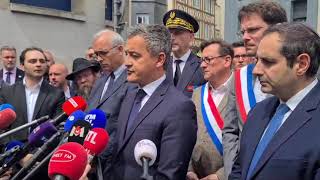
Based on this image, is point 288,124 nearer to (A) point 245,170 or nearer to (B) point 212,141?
(A) point 245,170

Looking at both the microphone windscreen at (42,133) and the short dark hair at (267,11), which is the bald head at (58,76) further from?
the short dark hair at (267,11)

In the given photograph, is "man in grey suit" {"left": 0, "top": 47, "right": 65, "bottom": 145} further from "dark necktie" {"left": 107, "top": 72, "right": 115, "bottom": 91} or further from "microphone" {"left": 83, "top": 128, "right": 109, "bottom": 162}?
"microphone" {"left": 83, "top": 128, "right": 109, "bottom": 162}

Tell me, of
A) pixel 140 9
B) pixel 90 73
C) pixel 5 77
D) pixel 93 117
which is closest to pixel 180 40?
pixel 90 73

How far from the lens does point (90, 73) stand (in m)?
5.75

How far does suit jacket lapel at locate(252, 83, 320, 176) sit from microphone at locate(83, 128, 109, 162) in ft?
2.76

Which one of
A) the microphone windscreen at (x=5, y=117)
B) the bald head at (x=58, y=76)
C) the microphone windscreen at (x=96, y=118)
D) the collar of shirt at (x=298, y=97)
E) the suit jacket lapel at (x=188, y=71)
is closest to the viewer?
the collar of shirt at (x=298, y=97)

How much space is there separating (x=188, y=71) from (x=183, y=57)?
0.19 meters

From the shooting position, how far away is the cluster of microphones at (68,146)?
8.63ft

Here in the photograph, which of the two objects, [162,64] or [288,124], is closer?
[288,124]

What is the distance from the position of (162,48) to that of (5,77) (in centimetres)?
512

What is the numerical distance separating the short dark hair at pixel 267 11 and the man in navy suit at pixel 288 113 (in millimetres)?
856

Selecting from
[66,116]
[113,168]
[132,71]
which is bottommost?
[113,168]

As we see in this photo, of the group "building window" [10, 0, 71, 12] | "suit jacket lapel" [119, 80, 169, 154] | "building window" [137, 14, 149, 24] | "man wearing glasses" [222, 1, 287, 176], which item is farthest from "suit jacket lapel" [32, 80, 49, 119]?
"building window" [137, 14, 149, 24]

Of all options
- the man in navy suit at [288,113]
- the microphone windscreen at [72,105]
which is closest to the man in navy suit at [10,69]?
the microphone windscreen at [72,105]
